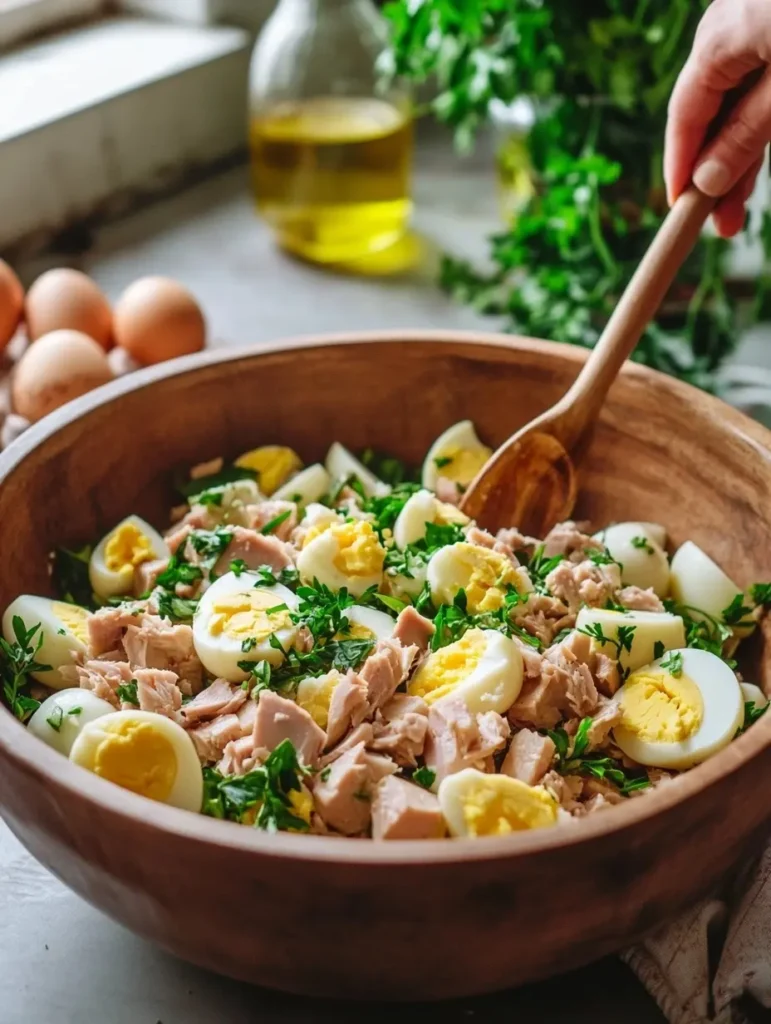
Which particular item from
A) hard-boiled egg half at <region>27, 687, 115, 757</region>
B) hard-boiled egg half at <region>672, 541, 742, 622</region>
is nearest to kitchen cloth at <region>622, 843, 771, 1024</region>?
hard-boiled egg half at <region>672, 541, 742, 622</region>

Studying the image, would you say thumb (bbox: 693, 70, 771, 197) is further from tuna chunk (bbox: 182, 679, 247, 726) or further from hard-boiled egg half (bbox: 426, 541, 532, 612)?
tuna chunk (bbox: 182, 679, 247, 726)

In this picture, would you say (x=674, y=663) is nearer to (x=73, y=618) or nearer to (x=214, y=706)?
(x=214, y=706)

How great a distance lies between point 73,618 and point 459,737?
19.7 inches

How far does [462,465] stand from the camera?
5.26 feet

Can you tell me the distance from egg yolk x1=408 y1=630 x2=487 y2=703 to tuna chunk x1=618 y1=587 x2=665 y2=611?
226 millimetres

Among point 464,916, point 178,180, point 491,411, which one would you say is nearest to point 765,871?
point 464,916

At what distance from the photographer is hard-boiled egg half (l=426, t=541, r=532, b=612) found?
1.31 metres

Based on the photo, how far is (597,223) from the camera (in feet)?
6.72

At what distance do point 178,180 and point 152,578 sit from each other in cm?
177

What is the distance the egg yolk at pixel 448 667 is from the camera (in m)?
1.20

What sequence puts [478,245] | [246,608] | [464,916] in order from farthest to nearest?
[478,245] → [246,608] → [464,916]

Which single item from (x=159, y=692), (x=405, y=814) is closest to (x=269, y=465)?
(x=159, y=692)

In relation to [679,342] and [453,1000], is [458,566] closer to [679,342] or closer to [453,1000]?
[453,1000]

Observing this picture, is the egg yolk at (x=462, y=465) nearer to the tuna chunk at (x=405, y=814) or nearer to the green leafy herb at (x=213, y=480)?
the green leafy herb at (x=213, y=480)
